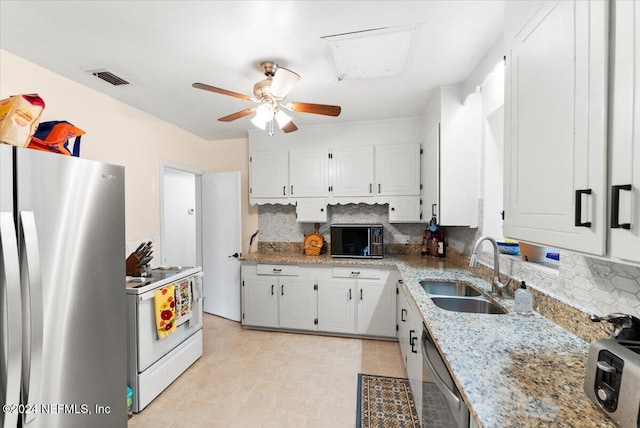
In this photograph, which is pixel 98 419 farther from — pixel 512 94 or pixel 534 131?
pixel 512 94

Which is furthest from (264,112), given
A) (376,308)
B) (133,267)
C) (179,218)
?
(179,218)

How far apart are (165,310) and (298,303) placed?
1.39 m

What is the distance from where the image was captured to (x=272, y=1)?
135cm

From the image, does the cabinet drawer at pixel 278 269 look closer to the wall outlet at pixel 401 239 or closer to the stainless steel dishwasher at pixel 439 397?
the wall outlet at pixel 401 239

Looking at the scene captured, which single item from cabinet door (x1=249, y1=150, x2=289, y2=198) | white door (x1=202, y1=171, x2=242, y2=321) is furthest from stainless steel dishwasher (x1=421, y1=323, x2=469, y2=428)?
white door (x1=202, y1=171, x2=242, y2=321)

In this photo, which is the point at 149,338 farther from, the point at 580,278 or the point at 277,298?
the point at 580,278

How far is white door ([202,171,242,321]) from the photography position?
137 inches

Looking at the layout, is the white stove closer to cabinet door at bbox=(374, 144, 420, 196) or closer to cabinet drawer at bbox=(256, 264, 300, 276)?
cabinet drawer at bbox=(256, 264, 300, 276)

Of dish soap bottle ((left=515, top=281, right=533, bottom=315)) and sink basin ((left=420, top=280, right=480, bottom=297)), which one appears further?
sink basin ((left=420, top=280, right=480, bottom=297))

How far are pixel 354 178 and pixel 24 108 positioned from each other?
105 inches

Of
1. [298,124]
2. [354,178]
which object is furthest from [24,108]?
[354,178]

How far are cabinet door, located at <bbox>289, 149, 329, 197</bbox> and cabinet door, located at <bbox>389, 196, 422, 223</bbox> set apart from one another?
80cm

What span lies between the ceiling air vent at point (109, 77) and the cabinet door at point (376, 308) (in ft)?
9.19

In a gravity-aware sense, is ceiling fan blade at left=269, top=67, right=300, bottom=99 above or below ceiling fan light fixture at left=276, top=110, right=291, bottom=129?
above
